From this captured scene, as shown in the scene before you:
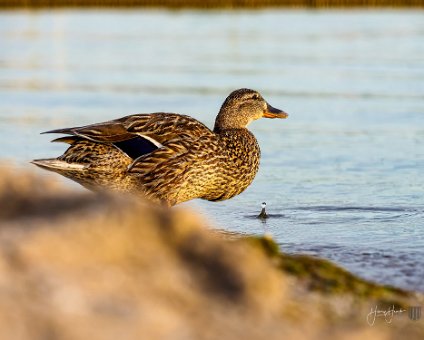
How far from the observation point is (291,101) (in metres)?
16.8

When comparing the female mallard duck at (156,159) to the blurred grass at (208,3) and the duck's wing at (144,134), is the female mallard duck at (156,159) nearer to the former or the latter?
the duck's wing at (144,134)

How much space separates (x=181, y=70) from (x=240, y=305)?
61.8 feet

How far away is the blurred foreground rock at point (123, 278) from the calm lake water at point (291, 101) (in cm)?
354

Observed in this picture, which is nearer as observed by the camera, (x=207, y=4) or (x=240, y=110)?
(x=240, y=110)

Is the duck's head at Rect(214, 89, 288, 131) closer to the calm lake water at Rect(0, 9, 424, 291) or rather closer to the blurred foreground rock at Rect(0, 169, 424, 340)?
the calm lake water at Rect(0, 9, 424, 291)

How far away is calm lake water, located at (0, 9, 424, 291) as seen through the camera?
8.86m

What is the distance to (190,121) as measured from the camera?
8414 mm

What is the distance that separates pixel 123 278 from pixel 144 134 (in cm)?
522

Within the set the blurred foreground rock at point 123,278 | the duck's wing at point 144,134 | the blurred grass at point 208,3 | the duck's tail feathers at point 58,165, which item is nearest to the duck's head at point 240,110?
the duck's wing at point 144,134

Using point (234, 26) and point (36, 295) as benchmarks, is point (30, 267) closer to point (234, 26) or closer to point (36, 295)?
point (36, 295)

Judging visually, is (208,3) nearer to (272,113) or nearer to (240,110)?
(272,113)

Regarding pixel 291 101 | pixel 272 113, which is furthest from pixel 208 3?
pixel 272 113

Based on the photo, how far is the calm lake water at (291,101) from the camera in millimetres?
8859

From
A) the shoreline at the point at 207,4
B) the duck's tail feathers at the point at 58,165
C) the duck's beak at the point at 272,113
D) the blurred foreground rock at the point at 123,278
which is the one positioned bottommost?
the shoreline at the point at 207,4
